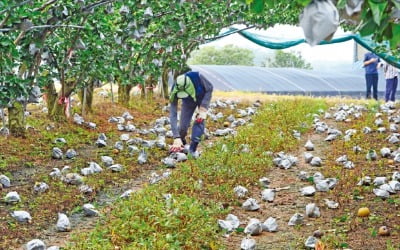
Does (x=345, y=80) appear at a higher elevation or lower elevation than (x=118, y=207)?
lower

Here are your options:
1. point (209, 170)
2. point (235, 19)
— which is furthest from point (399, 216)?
point (235, 19)

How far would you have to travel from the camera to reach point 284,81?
852 inches

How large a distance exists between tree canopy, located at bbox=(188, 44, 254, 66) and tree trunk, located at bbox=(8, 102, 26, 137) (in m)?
27.9

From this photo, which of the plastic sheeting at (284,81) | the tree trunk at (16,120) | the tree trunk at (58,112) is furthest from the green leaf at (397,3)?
the plastic sheeting at (284,81)

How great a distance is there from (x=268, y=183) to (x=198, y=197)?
1017 millimetres

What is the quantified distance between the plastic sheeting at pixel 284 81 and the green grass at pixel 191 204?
39.5 ft

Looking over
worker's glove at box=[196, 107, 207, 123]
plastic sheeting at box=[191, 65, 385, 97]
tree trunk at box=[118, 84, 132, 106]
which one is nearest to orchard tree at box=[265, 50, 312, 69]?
plastic sheeting at box=[191, 65, 385, 97]

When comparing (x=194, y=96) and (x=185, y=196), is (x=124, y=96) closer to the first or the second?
(x=194, y=96)

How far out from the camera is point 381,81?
2306 centimetres

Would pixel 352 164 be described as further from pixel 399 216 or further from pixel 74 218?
pixel 74 218

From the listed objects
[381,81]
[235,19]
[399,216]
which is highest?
[235,19]

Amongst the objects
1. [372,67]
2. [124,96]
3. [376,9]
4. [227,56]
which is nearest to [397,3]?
[376,9]

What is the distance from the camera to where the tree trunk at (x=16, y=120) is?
7422mm

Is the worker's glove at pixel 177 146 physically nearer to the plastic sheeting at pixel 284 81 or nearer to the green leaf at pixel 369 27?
the green leaf at pixel 369 27
